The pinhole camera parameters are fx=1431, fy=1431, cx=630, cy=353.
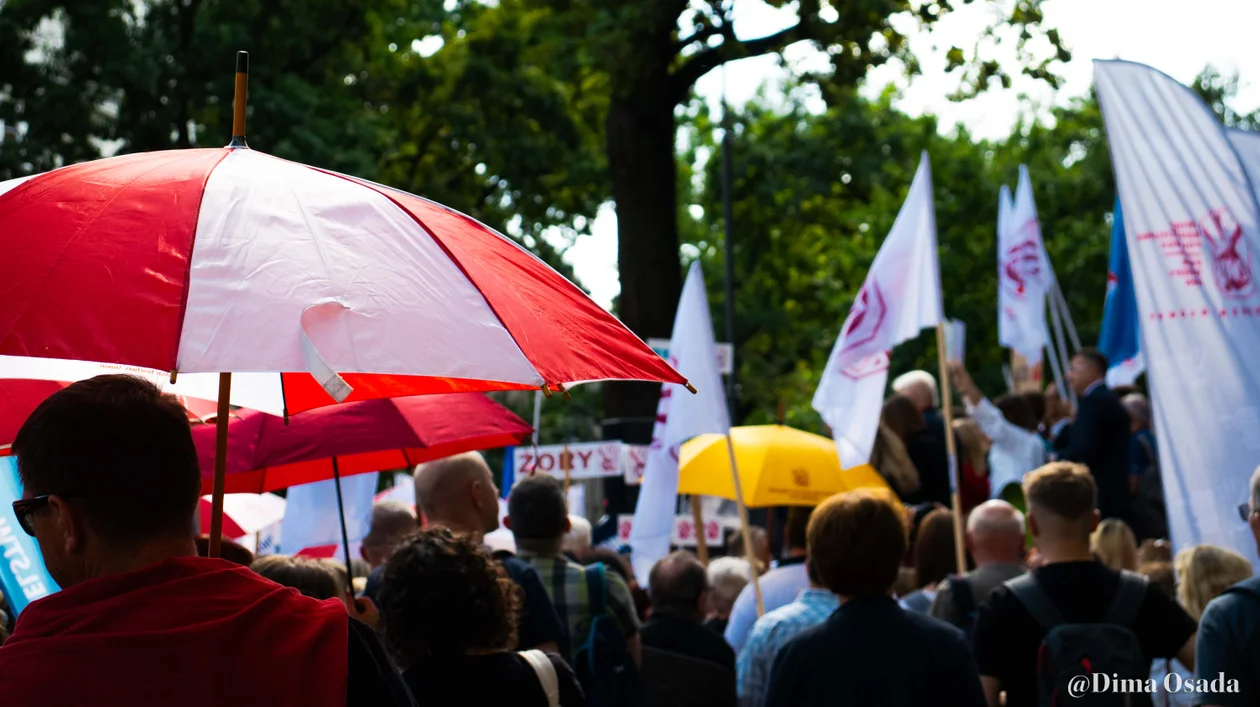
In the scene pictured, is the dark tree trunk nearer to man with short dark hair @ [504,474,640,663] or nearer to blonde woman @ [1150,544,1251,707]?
man with short dark hair @ [504,474,640,663]

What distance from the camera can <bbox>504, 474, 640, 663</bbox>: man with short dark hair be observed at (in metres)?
5.31

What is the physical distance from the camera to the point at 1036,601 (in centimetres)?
444

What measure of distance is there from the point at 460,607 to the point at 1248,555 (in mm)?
3570

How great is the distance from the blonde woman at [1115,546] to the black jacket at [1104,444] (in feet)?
8.45

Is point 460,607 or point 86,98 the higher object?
point 86,98

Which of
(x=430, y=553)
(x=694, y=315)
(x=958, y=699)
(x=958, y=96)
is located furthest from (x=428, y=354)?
(x=958, y=96)

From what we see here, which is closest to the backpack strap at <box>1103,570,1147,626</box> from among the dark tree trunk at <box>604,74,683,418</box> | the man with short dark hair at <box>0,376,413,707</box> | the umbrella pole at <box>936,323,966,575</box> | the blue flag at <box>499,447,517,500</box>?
the umbrella pole at <box>936,323,966,575</box>

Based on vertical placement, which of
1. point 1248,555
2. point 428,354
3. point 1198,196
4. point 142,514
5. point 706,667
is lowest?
point 706,667

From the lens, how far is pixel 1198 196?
604cm

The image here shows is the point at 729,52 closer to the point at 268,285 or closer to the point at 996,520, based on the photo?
the point at 996,520

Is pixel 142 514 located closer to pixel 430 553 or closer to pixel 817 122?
pixel 430 553

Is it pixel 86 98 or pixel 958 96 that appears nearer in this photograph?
pixel 958 96

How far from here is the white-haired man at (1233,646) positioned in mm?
3711

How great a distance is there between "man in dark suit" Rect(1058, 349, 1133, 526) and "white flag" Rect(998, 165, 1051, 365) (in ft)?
12.9
